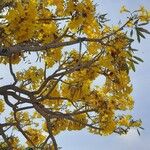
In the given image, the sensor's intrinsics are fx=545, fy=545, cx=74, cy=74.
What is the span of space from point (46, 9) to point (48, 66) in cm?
132

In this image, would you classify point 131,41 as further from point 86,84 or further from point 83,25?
point 86,84

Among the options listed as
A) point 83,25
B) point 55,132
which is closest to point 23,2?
point 83,25

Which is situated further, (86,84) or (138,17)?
(86,84)

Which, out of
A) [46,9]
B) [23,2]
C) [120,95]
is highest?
[46,9]

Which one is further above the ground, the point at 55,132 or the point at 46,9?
the point at 46,9

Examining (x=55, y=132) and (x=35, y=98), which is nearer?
(x=35, y=98)

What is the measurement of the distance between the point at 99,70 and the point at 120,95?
26.7 inches

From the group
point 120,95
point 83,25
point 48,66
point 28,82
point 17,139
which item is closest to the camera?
point 83,25

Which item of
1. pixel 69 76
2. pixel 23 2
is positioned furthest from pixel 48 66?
pixel 23 2

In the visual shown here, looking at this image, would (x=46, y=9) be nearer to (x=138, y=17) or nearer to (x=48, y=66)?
(x=48, y=66)

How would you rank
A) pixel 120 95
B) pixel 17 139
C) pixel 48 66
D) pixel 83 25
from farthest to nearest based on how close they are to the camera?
pixel 17 139 < pixel 48 66 < pixel 120 95 < pixel 83 25

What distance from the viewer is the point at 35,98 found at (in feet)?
38.2

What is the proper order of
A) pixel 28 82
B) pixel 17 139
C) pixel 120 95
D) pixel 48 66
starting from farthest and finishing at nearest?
pixel 17 139 → pixel 28 82 → pixel 48 66 → pixel 120 95

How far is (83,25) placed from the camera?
9.92m
